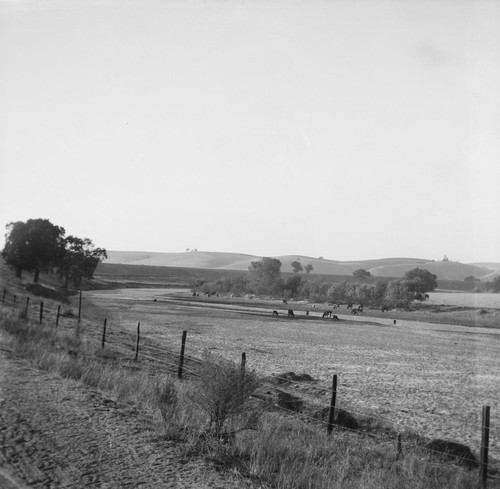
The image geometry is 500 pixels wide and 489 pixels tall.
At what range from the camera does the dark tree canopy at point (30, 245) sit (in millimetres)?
60844

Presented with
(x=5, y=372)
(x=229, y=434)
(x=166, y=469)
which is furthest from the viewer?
(x=5, y=372)

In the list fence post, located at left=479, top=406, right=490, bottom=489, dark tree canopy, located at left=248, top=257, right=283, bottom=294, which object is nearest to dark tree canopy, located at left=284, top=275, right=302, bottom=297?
dark tree canopy, located at left=248, top=257, right=283, bottom=294

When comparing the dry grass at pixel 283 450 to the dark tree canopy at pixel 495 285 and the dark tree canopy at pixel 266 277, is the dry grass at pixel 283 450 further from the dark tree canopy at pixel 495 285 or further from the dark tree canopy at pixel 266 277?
the dark tree canopy at pixel 495 285

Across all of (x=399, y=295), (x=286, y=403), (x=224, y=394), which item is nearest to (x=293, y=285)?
(x=399, y=295)

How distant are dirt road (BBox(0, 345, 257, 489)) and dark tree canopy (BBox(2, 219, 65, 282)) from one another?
181 ft

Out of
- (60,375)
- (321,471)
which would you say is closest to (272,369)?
(60,375)

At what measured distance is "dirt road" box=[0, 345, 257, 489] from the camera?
6.59m

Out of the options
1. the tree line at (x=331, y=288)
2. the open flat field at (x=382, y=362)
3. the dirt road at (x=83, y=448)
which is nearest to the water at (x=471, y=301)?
the tree line at (x=331, y=288)

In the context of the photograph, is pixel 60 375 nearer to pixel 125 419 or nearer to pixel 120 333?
pixel 125 419

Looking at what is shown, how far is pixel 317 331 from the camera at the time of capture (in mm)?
36094

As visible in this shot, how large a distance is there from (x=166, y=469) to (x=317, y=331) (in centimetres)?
2985

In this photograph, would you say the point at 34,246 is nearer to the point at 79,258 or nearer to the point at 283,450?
the point at 79,258

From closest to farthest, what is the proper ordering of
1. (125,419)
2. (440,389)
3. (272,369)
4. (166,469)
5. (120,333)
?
(166,469), (125,419), (440,389), (272,369), (120,333)

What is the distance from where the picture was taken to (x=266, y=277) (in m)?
99.4
